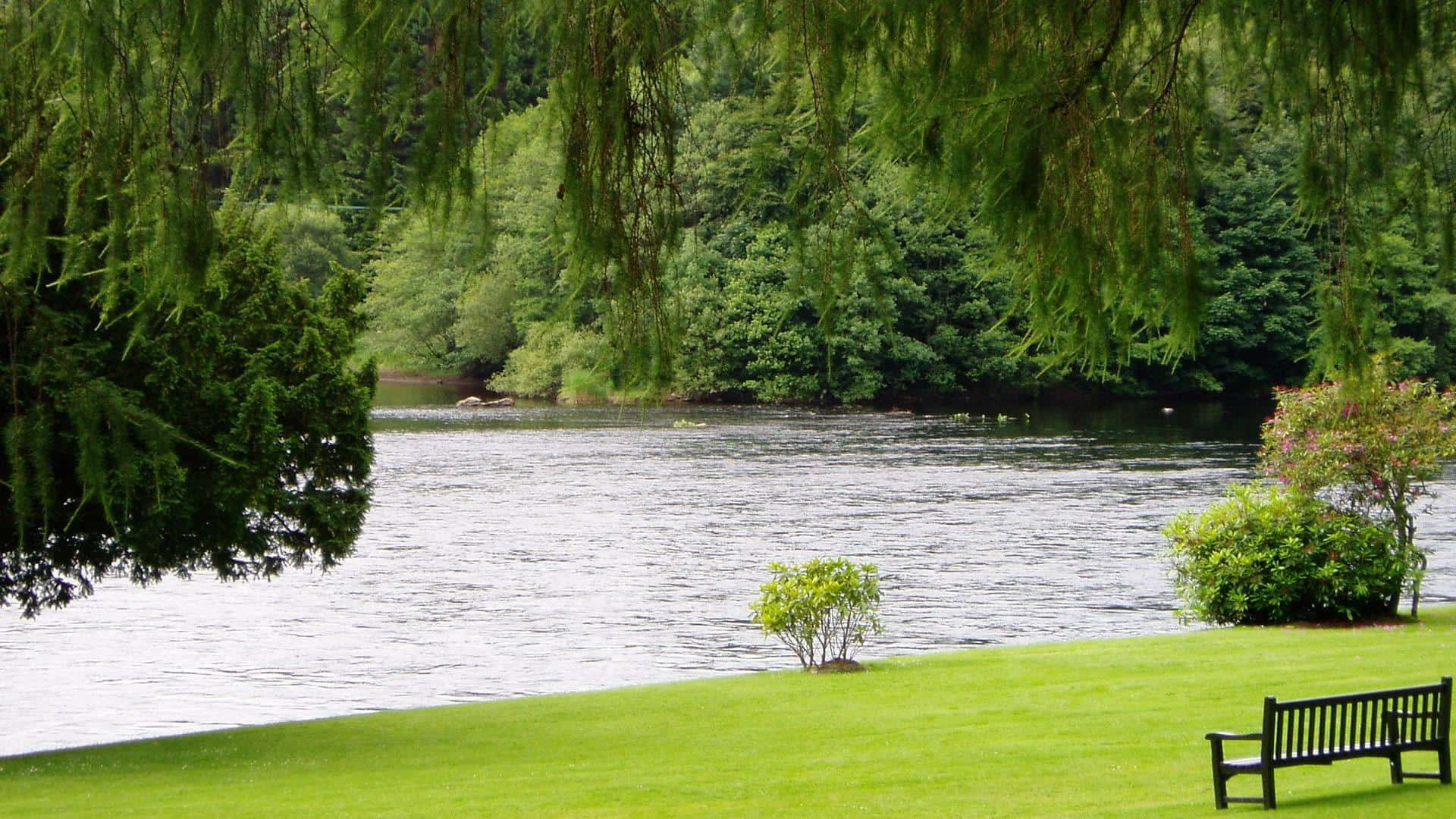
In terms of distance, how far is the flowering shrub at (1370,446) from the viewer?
21156 millimetres

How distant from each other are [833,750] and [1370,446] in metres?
11.4

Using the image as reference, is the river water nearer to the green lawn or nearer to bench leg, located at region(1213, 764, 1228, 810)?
the green lawn

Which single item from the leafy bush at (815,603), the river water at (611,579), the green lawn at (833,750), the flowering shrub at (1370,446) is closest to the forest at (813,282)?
the river water at (611,579)

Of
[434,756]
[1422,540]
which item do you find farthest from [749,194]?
[1422,540]

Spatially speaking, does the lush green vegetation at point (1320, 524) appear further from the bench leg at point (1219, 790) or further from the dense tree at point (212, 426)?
the bench leg at point (1219, 790)

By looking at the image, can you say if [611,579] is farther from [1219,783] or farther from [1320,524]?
[1219,783]

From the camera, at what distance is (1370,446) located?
2128 centimetres

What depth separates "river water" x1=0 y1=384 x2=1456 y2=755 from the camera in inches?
786

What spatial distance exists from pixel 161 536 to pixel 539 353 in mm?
55877

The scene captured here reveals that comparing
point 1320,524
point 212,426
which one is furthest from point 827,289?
point 1320,524

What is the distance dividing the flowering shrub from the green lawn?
258cm

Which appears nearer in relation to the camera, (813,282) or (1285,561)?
(813,282)

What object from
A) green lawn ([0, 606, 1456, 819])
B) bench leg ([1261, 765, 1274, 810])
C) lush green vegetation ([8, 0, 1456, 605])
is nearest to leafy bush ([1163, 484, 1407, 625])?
green lawn ([0, 606, 1456, 819])

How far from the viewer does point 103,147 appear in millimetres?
5375
